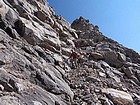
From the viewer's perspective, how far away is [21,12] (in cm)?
2939

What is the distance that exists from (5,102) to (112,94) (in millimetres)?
10574

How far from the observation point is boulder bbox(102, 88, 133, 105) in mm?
20531

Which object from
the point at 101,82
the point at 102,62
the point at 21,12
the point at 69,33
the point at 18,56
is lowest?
the point at 18,56

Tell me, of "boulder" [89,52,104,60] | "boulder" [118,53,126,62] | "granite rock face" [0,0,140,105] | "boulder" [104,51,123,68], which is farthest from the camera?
"boulder" [118,53,126,62]

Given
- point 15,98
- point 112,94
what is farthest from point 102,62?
point 15,98

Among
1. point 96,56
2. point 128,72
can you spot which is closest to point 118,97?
point 128,72

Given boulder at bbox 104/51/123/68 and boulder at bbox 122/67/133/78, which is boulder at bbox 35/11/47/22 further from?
boulder at bbox 122/67/133/78

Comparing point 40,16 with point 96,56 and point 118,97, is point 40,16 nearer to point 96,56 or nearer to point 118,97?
point 96,56

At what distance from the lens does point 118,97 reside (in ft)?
68.4

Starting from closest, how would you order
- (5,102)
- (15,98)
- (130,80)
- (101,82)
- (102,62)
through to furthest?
1. (5,102)
2. (15,98)
3. (101,82)
4. (130,80)
5. (102,62)

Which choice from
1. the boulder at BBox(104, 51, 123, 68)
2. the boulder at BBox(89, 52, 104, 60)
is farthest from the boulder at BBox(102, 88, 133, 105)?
the boulder at BBox(104, 51, 123, 68)

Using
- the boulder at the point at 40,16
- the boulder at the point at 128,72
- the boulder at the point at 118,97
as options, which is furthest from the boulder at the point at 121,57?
the boulder at the point at 118,97

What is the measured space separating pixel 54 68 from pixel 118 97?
18.0 feet

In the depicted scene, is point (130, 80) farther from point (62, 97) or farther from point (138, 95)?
point (62, 97)
